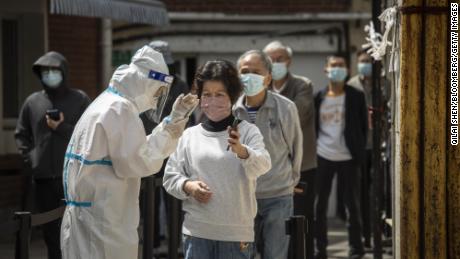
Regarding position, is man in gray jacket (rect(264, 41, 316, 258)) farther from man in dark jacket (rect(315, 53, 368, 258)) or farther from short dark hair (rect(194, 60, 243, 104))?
short dark hair (rect(194, 60, 243, 104))

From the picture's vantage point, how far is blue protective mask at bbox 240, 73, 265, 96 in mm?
7852

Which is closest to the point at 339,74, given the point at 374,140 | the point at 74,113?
the point at 374,140

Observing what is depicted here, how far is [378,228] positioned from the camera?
9289mm

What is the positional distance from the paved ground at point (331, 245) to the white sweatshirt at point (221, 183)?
105 centimetres

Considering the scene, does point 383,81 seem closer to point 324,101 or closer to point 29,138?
point 324,101

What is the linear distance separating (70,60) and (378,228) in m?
5.66

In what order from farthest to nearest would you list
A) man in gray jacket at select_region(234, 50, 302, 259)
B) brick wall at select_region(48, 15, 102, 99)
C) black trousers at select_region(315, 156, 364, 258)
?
brick wall at select_region(48, 15, 102, 99) < black trousers at select_region(315, 156, 364, 258) < man in gray jacket at select_region(234, 50, 302, 259)

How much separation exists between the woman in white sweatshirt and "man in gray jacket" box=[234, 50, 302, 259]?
93cm

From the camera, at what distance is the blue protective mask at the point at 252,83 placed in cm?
785

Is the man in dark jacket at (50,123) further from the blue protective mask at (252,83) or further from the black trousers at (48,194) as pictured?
the blue protective mask at (252,83)

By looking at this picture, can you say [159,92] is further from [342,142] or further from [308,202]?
[342,142]

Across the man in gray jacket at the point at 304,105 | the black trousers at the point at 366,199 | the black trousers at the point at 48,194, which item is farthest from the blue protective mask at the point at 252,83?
the black trousers at the point at 366,199

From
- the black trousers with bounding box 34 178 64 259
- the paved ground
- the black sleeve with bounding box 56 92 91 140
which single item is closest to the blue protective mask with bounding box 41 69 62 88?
the black sleeve with bounding box 56 92 91 140

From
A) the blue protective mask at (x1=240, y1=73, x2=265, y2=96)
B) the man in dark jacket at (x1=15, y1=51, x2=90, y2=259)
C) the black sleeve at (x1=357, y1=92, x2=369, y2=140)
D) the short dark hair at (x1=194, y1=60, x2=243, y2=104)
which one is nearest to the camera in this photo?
the short dark hair at (x1=194, y1=60, x2=243, y2=104)
